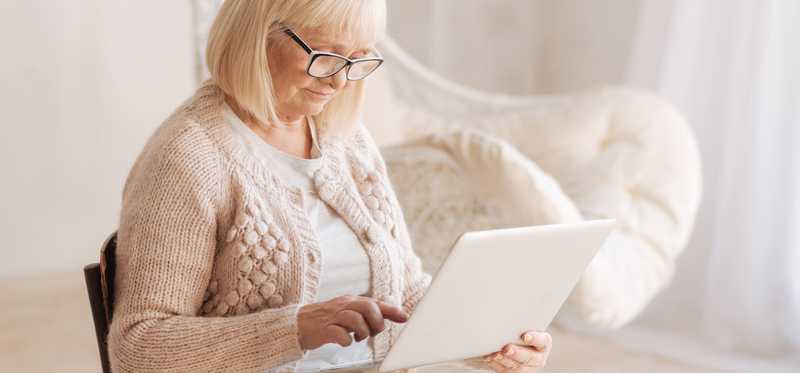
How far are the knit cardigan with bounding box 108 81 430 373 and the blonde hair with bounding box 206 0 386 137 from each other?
48 millimetres

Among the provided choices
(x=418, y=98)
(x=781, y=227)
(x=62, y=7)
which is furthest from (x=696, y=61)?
(x=62, y=7)

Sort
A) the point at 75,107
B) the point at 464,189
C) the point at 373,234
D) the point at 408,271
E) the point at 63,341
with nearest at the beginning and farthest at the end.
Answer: the point at 373,234, the point at 408,271, the point at 464,189, the point at 63,341, the point at 75,107

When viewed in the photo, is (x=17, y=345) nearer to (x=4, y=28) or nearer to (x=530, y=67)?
(x=4, y=28)

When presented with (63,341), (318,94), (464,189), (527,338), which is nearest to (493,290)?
(527,338)

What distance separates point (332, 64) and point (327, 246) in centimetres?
25

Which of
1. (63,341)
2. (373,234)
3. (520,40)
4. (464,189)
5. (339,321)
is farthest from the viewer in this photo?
(520,40)

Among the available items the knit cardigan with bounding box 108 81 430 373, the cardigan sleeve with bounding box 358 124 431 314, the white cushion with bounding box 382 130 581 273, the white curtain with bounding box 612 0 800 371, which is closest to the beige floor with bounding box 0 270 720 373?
the white curtain with bounding box 612 0 800 371

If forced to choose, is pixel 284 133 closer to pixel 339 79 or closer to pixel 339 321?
pixel 339 79

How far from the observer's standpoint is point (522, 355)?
1231mm

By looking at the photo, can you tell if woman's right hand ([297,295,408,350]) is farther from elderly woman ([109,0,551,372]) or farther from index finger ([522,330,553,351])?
index finger ([522,330,553,351])

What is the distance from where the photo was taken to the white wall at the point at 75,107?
284 cm

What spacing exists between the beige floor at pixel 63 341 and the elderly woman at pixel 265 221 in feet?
4.64

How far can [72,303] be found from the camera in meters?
2.93

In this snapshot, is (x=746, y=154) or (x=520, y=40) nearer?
(x=746, y=154)
